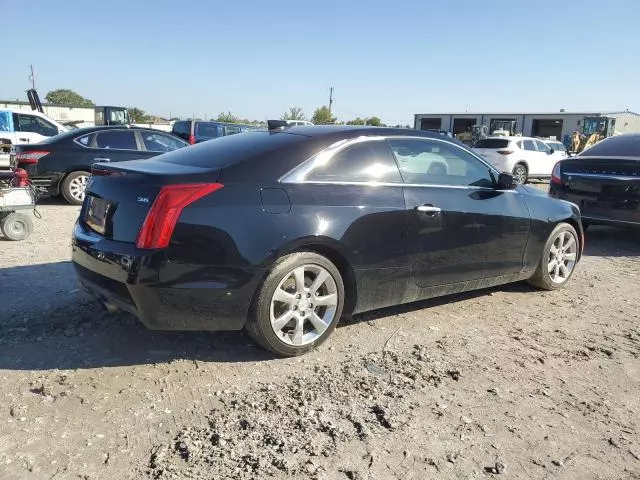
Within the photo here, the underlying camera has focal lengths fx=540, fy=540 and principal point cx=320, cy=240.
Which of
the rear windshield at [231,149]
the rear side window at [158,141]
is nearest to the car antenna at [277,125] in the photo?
the rear windshield at [231,149]

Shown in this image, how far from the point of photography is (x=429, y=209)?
4.15 m

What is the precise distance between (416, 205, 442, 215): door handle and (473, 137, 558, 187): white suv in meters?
15.0

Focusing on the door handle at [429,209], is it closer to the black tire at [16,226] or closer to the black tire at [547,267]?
the black tire at [547,267]

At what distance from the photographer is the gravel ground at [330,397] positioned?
2541mm

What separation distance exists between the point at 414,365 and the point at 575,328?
67.7 inches

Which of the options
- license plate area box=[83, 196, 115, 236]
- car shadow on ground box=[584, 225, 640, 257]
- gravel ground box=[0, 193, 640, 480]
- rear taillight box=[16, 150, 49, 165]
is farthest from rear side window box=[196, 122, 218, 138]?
license plate area box=[83, 196, 115, 236]

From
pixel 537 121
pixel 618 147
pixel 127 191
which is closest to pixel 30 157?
pixel 127 191

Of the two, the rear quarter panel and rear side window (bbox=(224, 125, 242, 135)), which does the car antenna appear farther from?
rear side window (bbox=(224, 125, 242, 135))

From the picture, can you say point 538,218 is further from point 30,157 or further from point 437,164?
point 30,157

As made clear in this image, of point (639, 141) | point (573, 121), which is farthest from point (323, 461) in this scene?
point (573, 121)

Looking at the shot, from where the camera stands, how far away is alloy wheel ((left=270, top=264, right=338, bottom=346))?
353 cm

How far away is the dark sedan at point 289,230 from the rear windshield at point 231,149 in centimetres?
2

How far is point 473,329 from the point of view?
4340 mm

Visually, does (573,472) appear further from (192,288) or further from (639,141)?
(639,141)
